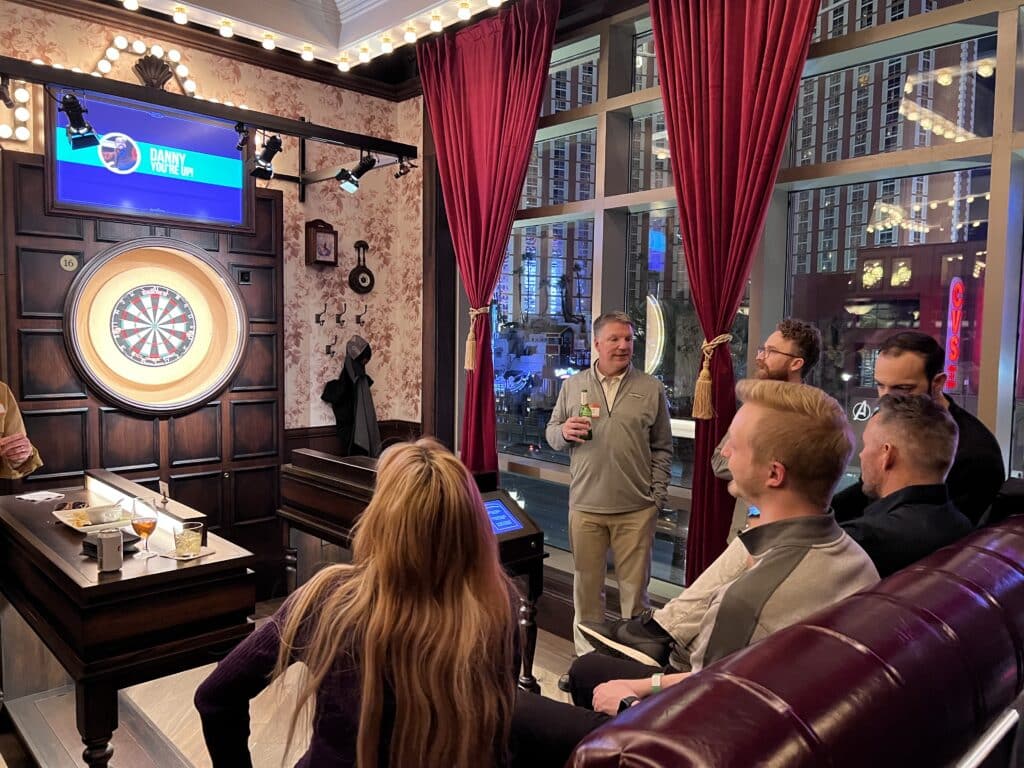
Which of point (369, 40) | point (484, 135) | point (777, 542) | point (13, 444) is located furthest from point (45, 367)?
point (777, 542)

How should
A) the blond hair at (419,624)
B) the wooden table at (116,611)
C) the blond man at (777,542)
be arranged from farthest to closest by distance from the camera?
the wooden table at (116,611), the blond man at (777,542), the blond hair at (419,624)

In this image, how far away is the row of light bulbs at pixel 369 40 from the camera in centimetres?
385

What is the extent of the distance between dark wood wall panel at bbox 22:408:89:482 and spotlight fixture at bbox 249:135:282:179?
159cm

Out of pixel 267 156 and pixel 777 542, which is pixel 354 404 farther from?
pixel 777 542

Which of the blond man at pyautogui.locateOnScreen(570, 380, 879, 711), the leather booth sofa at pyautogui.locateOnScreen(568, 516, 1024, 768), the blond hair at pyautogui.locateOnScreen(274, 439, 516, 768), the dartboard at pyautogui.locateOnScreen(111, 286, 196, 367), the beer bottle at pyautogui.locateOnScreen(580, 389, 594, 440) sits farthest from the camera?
the dartboard at pyautogui.locateOnScreen(111, 286, 196, 367)

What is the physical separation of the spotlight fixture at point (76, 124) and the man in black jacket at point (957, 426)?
3419 millimetres

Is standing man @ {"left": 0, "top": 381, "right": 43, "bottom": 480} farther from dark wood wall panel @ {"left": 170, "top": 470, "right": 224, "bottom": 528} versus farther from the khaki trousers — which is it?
the khaki trousers

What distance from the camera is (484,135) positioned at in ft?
14.2

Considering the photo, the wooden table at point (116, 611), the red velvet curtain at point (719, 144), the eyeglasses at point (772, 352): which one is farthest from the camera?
the red velvet curtain at point (719, 144)

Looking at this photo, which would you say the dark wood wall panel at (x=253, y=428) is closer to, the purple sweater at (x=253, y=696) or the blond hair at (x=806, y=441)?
the purple sweater at (x=253, y=696)

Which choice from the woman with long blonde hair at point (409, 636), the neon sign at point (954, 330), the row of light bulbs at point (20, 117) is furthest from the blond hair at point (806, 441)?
the row of light bulbs at point (20, 117)

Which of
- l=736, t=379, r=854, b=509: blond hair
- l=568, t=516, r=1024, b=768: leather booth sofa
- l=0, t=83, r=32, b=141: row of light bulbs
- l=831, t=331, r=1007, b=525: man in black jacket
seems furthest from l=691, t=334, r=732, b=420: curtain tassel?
l=0, t=83, r=32, b=141: row of light bulbs

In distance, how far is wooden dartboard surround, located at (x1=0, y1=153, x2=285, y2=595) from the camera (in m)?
3.81

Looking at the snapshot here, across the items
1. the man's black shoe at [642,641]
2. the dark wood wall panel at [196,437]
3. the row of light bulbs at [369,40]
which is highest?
the row of light bulbs at [369,40]
